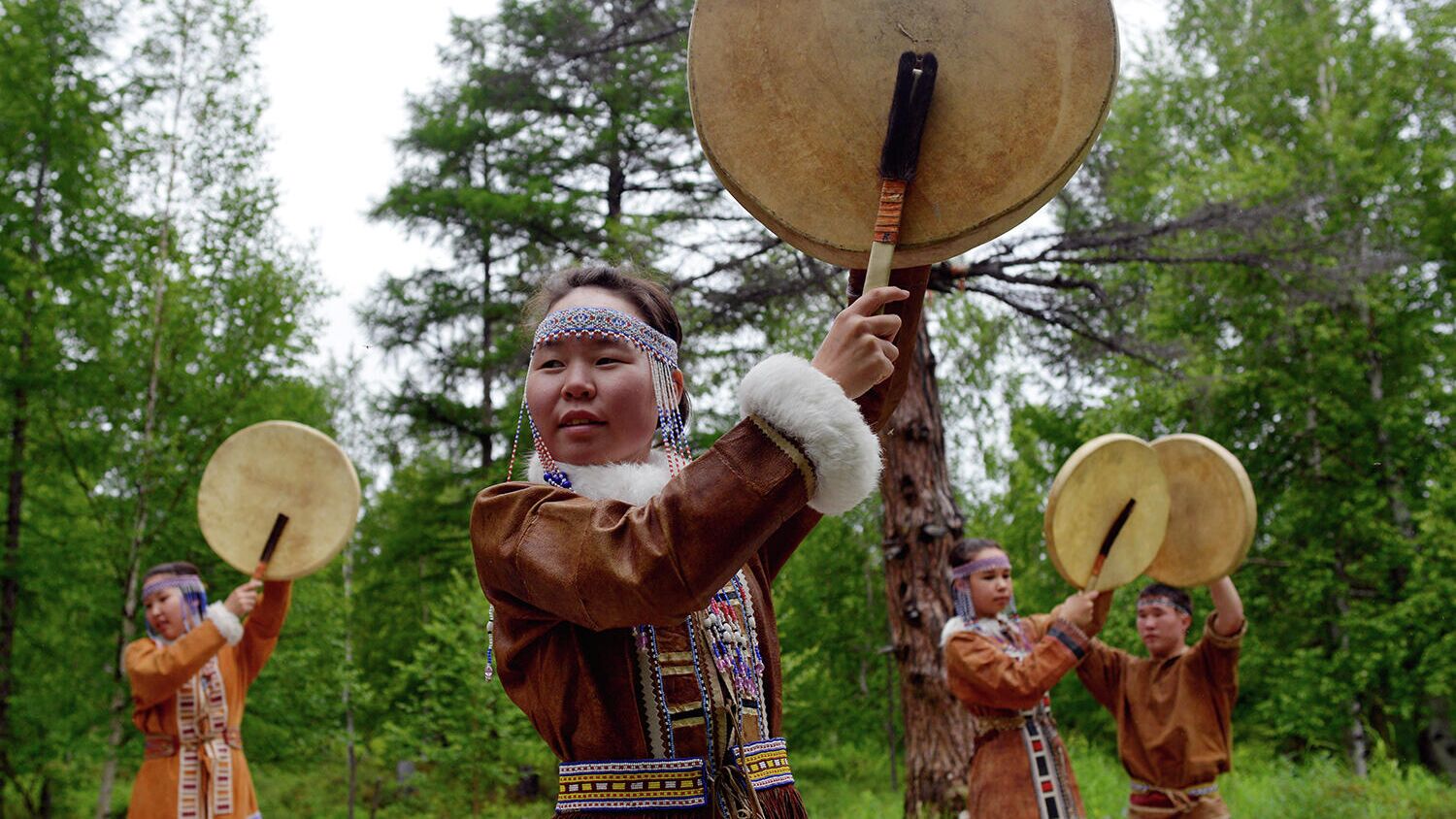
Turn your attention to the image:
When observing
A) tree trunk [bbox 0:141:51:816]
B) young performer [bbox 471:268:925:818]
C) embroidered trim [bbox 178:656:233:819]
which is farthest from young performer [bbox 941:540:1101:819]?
tree trunk [bbox 0:141:51:816]

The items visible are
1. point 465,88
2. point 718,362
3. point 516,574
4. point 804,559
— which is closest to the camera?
point 516,574

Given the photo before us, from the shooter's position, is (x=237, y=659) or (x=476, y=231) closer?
(x=237, y=659)

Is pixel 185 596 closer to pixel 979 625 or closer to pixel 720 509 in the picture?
pixel 979 625

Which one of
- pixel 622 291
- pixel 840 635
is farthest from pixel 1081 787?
pixel 622 291

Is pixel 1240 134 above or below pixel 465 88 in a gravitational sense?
below

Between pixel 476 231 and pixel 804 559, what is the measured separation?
7.69m

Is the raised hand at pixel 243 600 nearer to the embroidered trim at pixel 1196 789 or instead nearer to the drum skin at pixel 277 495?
the drum skin at pixel 277 495

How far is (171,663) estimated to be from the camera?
5.66 meters

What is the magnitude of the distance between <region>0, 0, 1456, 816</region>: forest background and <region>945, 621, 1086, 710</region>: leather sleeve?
1.67m

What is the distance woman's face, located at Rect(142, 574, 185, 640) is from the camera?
6.12 metres

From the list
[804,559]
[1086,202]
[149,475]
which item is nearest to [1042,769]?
[804,559]

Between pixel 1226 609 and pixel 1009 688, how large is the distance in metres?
1.40

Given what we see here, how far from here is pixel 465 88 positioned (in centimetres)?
1664

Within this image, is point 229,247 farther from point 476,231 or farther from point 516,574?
point 516,574
